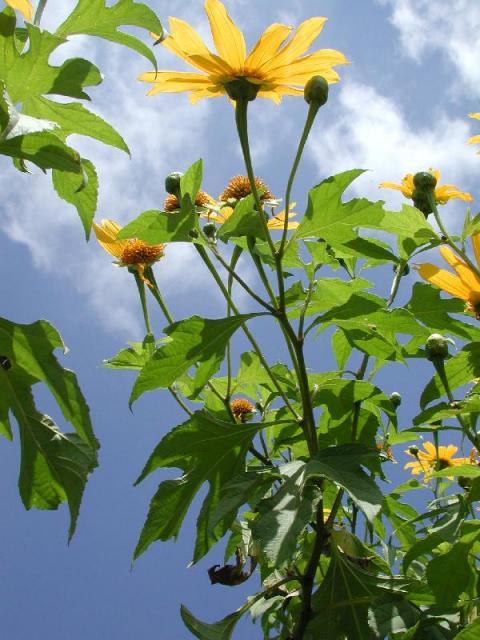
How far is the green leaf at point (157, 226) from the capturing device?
1.45 meters

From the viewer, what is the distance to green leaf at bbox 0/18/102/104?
103 centimetres

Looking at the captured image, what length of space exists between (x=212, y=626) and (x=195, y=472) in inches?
13.0

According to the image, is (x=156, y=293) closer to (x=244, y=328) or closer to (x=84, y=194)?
(x=244, y=328)

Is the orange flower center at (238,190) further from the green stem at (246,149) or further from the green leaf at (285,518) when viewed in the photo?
the green leaf at (285,518)

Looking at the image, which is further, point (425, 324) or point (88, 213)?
point (425, 324)

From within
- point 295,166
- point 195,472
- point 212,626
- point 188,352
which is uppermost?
point 295,166

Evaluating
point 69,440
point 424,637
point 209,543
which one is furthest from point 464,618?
point 69,440

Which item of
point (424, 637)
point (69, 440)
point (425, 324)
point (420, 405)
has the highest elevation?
point (425, 324)

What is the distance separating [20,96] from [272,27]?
65 cm

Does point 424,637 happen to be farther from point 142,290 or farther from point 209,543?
point 142,290

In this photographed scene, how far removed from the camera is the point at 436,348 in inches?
68.9

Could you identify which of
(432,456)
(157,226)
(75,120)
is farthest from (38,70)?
(432,456)

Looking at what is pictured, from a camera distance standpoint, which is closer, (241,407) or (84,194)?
(84,194)

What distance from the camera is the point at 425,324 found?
155cm
